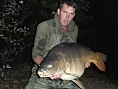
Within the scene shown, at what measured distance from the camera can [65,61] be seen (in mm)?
2766

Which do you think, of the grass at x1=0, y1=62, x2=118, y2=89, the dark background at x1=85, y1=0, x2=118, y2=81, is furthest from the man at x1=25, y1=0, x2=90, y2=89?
the dark background at x1=85, y1=0, x2=118, y2=81

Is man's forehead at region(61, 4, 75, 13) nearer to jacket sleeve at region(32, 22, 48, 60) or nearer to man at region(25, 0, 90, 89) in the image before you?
man at region(25, 0, 90, 89)

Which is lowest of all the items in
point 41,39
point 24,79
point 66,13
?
point 24,79

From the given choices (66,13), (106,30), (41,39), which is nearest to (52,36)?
(41,39)

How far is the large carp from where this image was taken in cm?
255

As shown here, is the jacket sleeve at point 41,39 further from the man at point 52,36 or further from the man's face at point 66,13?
the man's face at point 66,13

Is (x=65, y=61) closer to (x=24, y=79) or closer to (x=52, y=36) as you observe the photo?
(x=52, y=36)

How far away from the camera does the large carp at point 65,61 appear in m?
2.55

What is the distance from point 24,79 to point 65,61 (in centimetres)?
319

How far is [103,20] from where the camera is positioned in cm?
873

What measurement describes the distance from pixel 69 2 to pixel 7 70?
3.31m

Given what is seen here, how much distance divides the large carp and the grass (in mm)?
2477

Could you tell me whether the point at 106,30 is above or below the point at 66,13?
below

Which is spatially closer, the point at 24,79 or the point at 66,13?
the point at 66,13
